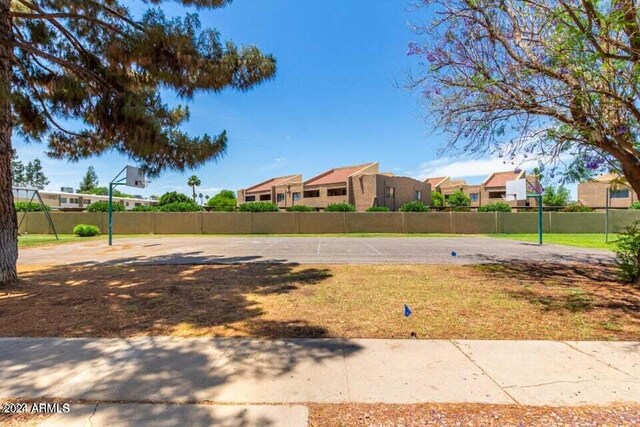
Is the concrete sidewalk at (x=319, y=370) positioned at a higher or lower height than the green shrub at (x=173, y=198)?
lower

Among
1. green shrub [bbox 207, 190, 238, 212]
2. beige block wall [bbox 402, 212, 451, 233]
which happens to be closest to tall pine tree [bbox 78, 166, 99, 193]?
green shrub [bbox 207, 190, 238, 212]

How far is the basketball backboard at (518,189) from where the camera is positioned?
2188 cm

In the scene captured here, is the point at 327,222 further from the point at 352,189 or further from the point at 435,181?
the point at 435,181

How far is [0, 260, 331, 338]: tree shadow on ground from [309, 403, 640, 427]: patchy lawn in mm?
1718

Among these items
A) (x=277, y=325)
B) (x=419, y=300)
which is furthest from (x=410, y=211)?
(x=277, y=325)

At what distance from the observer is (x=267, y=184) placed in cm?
5284

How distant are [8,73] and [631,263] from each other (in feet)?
45.6

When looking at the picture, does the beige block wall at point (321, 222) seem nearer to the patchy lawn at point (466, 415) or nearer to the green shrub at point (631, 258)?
the green shrub at point (631, 258)

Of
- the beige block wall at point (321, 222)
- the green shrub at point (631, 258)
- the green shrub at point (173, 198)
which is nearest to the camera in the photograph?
the green shrub at point (631, 258)

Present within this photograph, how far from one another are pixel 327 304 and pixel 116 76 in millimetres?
7163

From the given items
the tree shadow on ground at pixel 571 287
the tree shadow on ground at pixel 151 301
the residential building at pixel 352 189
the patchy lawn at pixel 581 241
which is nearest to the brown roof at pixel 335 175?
the residential building at pixel 352 189

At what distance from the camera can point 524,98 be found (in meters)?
7.86

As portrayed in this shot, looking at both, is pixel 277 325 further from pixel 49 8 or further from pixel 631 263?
pixel 49 8

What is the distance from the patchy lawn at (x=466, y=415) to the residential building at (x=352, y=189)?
3053cm
